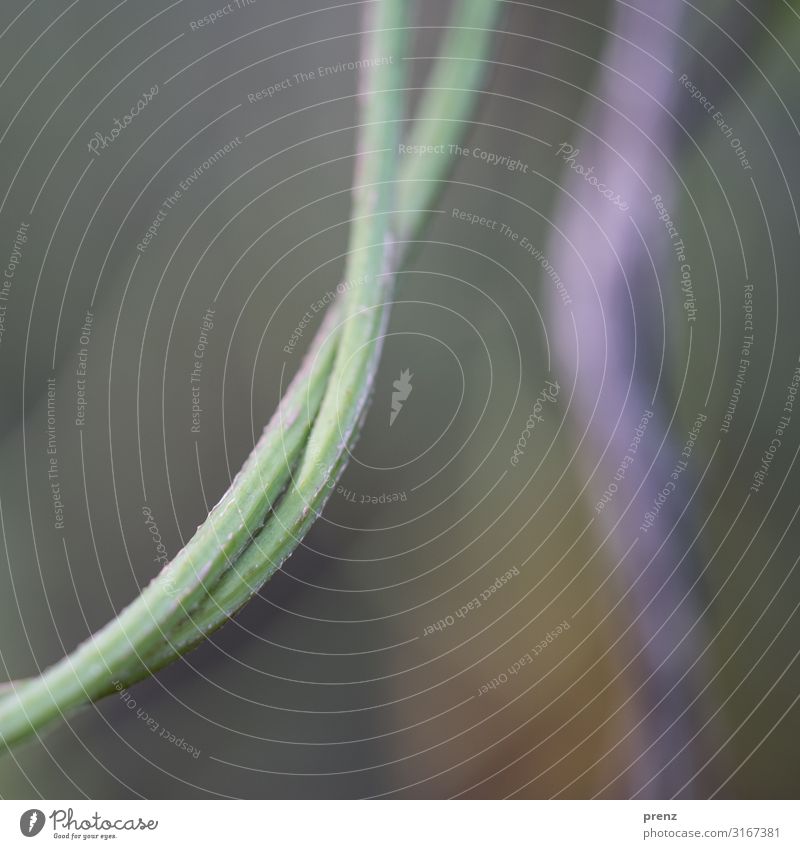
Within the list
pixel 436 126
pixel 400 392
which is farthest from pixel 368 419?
pixel 436 126
